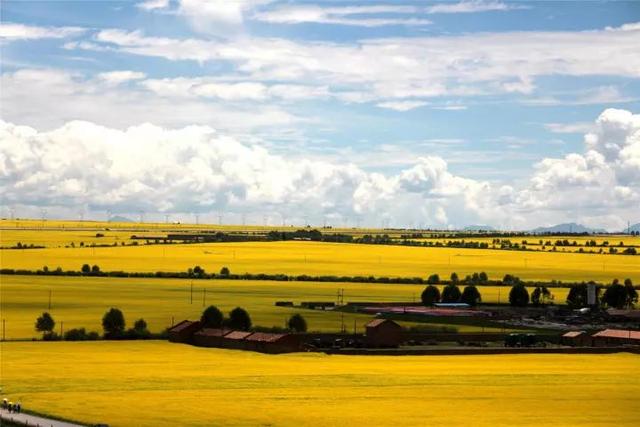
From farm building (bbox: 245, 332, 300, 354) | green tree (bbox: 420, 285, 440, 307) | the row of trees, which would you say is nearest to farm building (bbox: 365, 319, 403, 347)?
farm building (bbox: 245, 332, 300, 354)

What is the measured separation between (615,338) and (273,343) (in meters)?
24.8

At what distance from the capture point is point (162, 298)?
107 metres

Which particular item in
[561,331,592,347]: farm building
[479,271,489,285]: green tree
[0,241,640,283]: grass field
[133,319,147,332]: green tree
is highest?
[0,241,640,283]: grass field

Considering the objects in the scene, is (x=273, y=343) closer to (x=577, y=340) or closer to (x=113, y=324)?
(x=113, y=324)

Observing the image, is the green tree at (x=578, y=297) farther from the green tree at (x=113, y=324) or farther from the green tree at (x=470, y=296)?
the green tree at (x=113, y=324)

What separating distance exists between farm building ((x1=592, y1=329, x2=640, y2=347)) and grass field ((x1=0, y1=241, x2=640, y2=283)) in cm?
5677

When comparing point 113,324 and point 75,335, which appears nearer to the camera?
point 75,335

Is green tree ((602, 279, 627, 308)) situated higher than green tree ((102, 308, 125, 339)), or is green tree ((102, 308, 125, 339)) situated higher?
green tree ((602, 279, 627, 308))

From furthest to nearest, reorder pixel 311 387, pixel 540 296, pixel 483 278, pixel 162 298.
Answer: pixel 483 278 → pixel 540 296 → pixel 162 298 → pixel 311 387

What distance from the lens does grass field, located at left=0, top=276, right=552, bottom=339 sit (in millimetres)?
89438

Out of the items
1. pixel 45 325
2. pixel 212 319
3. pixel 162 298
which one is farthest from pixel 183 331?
pixel 162 298

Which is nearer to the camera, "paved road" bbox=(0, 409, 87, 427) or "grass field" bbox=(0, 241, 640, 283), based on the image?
"paved road" bbox=(0, 409, 87, 427)

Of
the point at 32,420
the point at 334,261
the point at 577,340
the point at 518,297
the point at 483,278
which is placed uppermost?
the point at 334,261

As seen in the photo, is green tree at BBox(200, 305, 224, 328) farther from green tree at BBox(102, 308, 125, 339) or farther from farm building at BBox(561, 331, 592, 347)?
farm building at BBox(561, 331, 592, 347)
